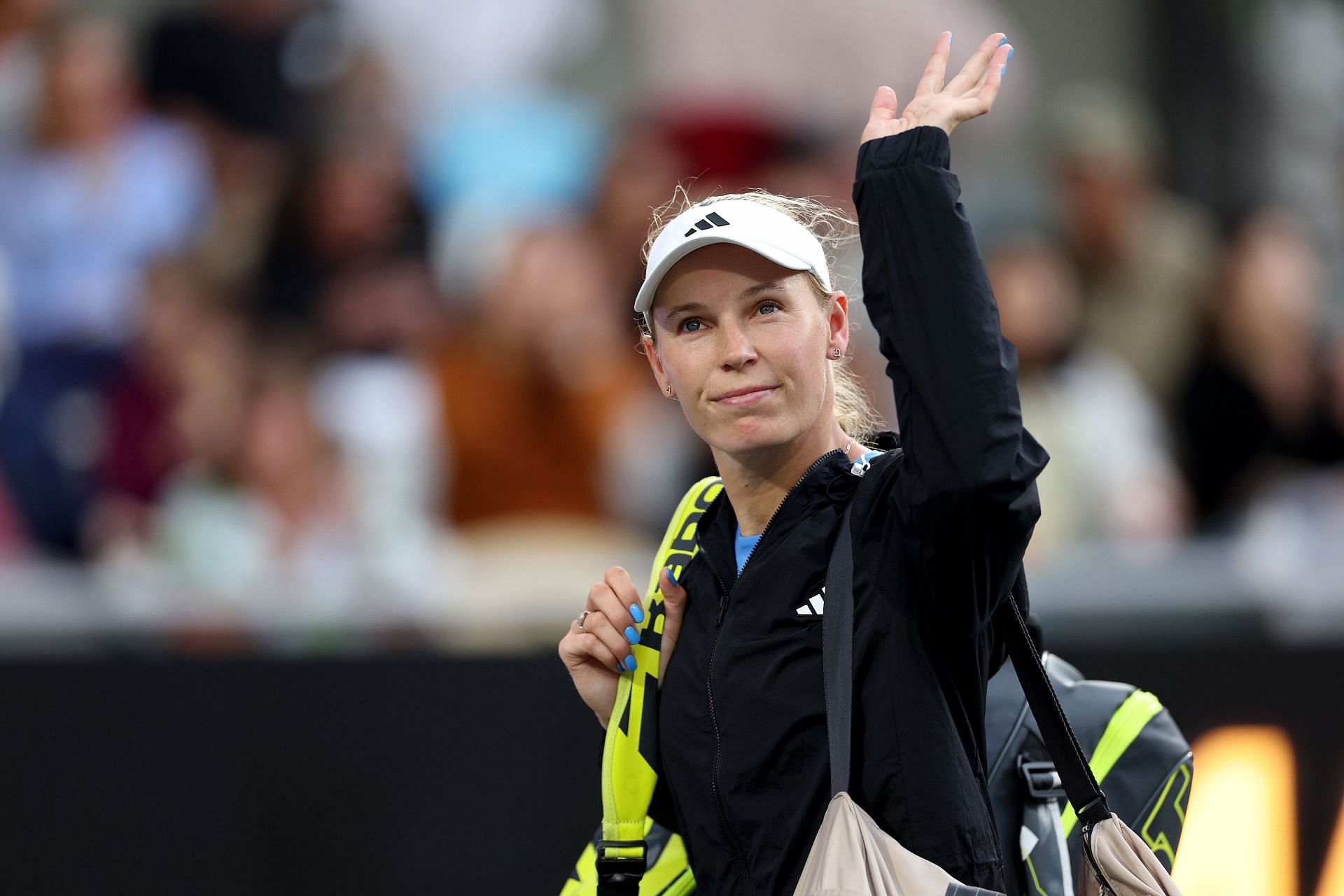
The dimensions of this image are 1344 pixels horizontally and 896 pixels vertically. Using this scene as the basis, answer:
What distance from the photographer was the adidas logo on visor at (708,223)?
2043 mm

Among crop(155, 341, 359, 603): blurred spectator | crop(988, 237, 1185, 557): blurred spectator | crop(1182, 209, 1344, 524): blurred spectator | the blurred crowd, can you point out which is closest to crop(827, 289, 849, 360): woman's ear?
the blurred crowd

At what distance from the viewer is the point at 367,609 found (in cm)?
489

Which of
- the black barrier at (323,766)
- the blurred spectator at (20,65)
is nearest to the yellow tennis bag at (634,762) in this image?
the black barrier at (323,766)

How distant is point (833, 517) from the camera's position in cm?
207

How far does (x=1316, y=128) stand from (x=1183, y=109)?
623mm

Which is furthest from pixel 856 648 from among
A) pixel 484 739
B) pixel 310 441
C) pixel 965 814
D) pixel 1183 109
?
pixel 1183 109

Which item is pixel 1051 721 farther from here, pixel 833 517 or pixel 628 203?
pixel 628 203

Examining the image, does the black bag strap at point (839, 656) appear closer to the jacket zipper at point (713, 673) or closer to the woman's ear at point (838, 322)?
the jacket zipper at point (713, 673)

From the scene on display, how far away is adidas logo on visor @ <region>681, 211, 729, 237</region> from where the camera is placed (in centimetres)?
204

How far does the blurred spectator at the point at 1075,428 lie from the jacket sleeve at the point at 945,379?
149 inches

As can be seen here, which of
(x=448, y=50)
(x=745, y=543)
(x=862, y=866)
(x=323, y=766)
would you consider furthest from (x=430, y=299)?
(x=862, y=866)

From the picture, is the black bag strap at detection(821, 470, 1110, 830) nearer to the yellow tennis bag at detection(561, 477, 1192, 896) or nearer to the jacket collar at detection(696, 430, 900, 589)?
the jacket collar at detection(696, 430, 900, 589)

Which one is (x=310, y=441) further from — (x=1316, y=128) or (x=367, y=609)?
(x=1316, y=128)

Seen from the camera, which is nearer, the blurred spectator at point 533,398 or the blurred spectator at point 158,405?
the blurred spectator at point 158,405
